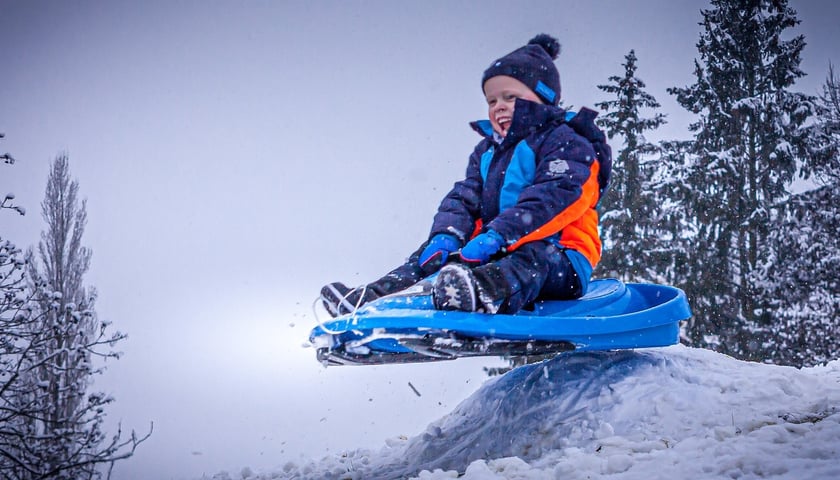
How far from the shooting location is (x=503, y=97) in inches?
133

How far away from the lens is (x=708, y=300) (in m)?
10.6

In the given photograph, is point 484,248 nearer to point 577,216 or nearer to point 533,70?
point 577,216

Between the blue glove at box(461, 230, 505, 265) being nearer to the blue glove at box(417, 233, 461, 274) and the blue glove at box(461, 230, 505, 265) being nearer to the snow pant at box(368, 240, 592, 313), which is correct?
the snow pant at box(368, 240, 592, 313)

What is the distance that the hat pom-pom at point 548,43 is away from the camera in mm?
3678

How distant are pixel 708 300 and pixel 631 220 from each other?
85.8 inches

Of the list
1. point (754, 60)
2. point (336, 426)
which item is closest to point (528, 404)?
point (336, 426)

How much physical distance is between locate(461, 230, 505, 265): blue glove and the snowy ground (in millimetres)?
965

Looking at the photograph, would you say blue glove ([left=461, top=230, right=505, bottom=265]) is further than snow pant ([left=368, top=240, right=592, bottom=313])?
Yes

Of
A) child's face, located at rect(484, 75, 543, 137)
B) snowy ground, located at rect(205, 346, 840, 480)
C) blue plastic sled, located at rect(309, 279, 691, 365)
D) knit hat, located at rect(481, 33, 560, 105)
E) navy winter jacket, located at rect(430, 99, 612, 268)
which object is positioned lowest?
snowy ground, located at rect(205, 346, 840, 480)

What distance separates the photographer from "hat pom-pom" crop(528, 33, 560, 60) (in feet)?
12.1

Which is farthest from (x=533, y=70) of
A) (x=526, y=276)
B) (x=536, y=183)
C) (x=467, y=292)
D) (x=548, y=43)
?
(x=467, y=292)

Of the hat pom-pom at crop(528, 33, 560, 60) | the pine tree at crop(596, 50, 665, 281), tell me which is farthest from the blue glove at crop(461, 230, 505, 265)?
the pine tree at crop(596, 50, 665, 281)

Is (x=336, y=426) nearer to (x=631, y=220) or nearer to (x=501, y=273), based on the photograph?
(x=631, y=220)

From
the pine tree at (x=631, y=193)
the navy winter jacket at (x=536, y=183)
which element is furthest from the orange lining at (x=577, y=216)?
the pine tree at (x=631, y=193)
